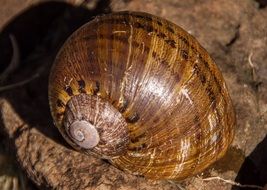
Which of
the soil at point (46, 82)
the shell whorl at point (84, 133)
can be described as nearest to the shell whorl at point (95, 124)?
the shell whorl at point (84, 133)

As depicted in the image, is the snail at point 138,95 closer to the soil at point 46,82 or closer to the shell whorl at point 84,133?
the shell whorl at point 84,133

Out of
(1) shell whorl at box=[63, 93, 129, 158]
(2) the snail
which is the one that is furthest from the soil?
(1) shell whorl at box=[63, 93, 129, 158]

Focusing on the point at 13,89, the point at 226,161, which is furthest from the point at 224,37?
the point at 13,89

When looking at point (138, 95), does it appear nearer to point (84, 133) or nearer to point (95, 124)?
point (95, 124)

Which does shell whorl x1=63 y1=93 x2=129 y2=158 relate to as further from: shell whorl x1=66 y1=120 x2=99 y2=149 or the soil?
the soil

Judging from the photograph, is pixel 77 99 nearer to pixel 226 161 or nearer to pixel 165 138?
pixel 165 138

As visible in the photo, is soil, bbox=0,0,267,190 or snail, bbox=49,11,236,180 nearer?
snail, bbox=49,11,236,180
